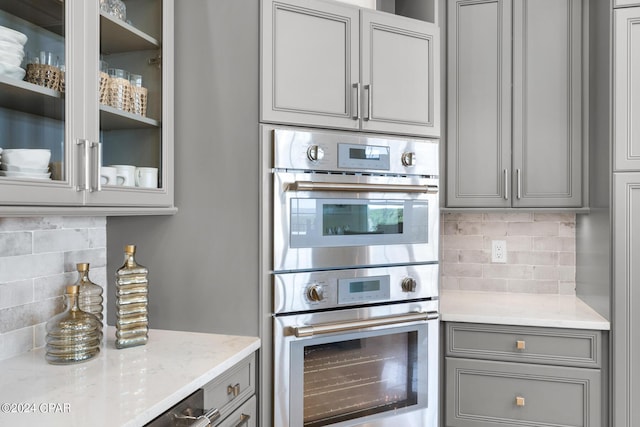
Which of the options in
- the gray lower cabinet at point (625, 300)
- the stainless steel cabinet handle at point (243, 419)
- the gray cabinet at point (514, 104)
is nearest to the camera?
the stainless steel cabinet handle at point (243, 419)

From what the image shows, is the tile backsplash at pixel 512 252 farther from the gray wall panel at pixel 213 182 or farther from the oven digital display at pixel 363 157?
the gray wall panel at pixel 213 182

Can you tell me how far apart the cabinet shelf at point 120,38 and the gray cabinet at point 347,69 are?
0.40 metres

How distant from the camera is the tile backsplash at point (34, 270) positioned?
4.75ft

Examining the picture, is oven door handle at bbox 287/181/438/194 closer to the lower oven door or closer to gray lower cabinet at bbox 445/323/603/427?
the lower oven door

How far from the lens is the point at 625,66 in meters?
2.05

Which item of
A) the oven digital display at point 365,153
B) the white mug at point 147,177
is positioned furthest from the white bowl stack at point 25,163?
the oven digital display at point 365,153

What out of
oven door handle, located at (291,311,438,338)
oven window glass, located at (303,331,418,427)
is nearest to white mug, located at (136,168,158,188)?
oven door handle, located at (291,311,438,338)

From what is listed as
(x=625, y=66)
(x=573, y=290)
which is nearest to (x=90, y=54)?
(x=625, y=66)

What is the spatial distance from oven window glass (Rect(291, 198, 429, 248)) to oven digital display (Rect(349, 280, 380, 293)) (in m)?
0.15

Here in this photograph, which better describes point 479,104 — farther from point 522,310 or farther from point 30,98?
point 30,98

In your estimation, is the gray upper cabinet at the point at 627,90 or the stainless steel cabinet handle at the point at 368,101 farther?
the gray upper cabinet at the point at 627,90

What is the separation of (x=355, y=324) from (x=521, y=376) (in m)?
0.89

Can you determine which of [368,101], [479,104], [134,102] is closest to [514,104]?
[479,104]

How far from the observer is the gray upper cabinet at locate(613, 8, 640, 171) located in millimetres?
2041
